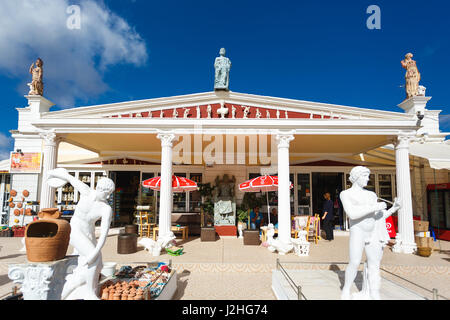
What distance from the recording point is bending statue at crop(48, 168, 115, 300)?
3.17m

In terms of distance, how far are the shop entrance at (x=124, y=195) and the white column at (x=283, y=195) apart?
23.1 feet

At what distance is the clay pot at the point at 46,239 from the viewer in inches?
120

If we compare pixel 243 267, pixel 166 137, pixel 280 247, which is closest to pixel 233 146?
pixel 166 137

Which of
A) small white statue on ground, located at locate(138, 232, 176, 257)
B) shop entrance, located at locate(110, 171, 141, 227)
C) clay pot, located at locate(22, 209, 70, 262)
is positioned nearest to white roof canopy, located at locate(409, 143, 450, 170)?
small white statue on ground, located at locate(138, 232, 176, 257)

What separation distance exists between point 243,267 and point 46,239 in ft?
13.7

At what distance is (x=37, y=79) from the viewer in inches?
401

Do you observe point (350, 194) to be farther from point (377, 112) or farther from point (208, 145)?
point (208, 145)

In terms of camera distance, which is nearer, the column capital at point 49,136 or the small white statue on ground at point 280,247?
the small white statue on ground at point 280,247

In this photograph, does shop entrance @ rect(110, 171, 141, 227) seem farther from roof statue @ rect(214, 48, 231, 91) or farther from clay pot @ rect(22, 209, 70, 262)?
clay pot @ rect(22, 209, 70, 262)

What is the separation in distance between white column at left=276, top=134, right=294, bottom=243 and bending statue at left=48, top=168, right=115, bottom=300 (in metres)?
5.28

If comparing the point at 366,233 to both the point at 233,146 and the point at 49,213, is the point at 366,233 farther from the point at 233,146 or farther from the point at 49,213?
the point at 233,146

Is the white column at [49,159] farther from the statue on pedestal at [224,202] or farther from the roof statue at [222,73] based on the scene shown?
the statue on pedestal at [224,202]

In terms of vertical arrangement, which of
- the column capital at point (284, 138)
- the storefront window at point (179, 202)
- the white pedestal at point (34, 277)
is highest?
the column capital at point (284, 138)

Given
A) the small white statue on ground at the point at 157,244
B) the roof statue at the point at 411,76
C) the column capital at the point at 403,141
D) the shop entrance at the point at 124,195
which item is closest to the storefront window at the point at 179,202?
the shop entrance at the point at 124,195
